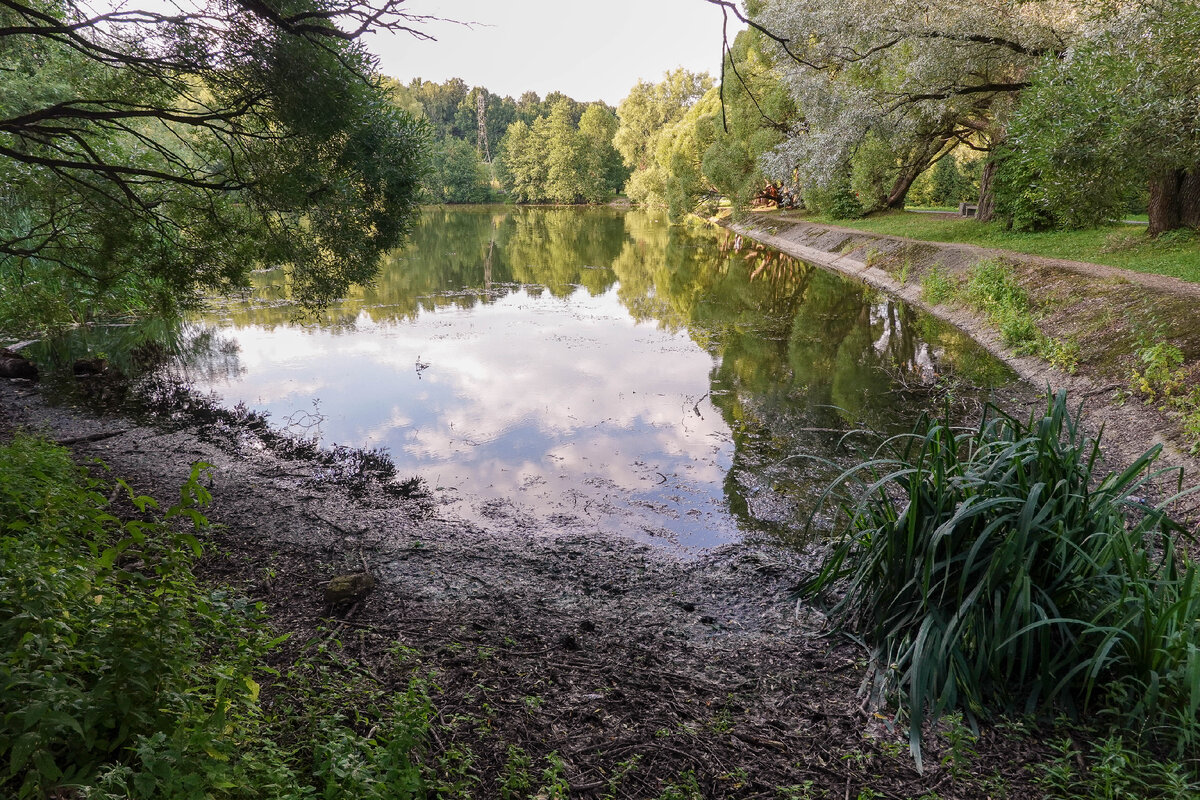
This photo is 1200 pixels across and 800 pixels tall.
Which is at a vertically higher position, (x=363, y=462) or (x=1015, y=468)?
(x=1015, y=468)

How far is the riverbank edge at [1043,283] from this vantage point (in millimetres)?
7289

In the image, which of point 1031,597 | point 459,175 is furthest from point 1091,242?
point 459,175

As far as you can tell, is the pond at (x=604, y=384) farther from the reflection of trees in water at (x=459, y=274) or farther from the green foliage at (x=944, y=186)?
the green foliage at (x=944, y=186)

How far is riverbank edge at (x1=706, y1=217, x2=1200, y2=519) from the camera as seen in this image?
7289 mm

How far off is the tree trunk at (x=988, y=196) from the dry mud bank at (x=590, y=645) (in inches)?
829

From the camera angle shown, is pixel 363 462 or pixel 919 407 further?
pixel 919 407

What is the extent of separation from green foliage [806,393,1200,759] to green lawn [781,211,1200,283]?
33.4ft

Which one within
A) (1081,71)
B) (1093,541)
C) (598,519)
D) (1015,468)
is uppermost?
(1081,71)

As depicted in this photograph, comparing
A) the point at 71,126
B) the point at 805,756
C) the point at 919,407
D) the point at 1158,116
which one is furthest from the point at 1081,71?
the point at 71,126

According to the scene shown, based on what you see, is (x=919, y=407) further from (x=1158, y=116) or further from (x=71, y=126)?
(x=71, y=126)

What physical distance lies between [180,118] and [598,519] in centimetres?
507

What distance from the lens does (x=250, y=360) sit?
12.7 meters

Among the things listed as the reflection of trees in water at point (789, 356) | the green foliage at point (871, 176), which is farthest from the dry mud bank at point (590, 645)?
the green foliage at point (871, 176)

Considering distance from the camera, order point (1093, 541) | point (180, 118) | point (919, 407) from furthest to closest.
Answer: point (919, 407) → point (180, 118) → point (1093, 541)
